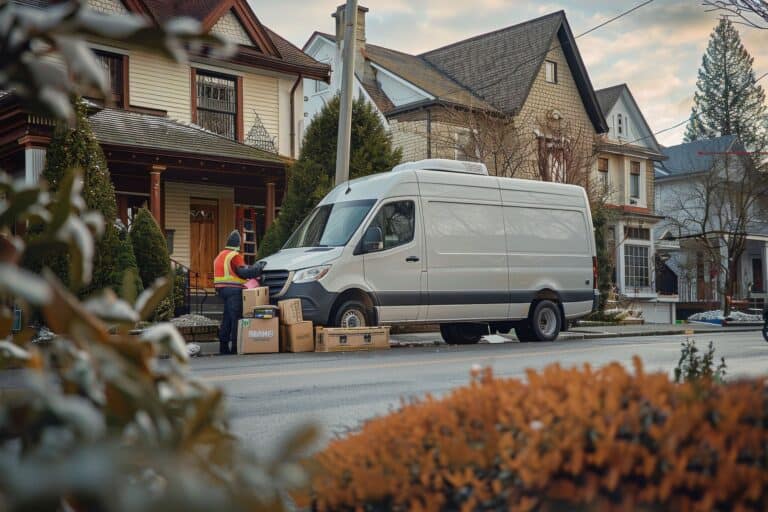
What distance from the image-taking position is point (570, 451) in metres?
2.35

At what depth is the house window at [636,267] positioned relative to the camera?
3819cm

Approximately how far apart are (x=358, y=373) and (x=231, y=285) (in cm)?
489

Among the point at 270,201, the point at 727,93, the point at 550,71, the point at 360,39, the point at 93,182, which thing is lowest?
the point at 93,182

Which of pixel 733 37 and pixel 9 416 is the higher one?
pixel 733 37

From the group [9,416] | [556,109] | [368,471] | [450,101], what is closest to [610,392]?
[368,471]

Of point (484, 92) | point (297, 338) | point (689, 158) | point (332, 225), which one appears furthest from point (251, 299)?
point (689, 158)

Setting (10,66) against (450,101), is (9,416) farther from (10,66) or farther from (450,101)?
(450,101)

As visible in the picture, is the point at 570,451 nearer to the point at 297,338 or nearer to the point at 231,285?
the point at 297,338

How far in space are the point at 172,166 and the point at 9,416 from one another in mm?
19858

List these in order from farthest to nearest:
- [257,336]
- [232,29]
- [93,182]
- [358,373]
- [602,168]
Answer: [602,168], [232,29], [93,182], [257,336], [358,373]

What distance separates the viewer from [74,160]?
1538 centimetres

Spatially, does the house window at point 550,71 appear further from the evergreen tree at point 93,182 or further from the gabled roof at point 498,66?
the evergreen tree at point 93,182

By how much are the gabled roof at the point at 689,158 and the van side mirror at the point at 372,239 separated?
1446 inches

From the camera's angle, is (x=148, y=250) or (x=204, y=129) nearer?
(x=148, y=250)
